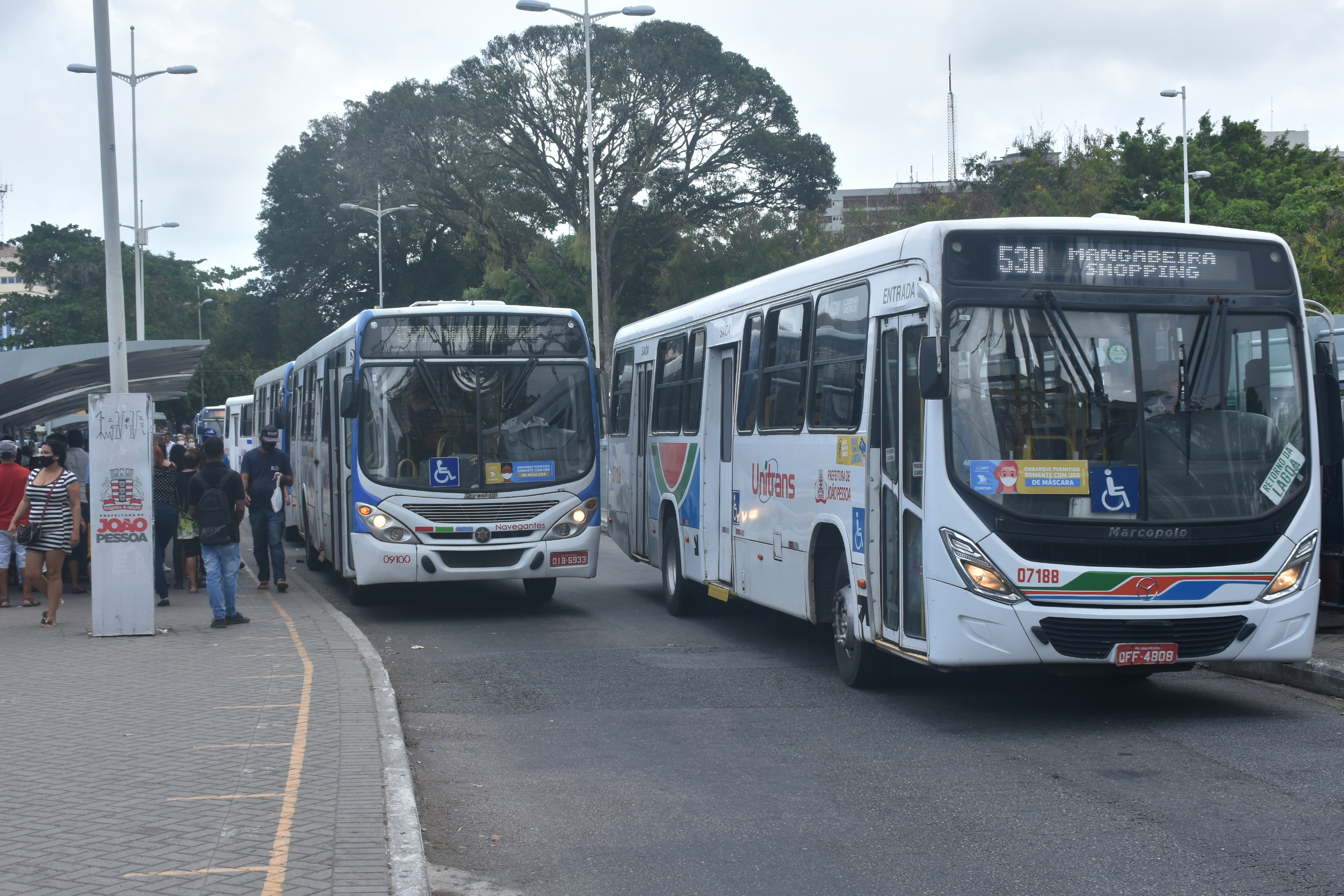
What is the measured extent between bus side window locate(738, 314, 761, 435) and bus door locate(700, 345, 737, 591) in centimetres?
29

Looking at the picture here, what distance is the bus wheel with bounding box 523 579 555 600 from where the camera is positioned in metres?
Result: 15.2

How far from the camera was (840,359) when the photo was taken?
9.56m

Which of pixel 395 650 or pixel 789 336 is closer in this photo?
pixel 789 336

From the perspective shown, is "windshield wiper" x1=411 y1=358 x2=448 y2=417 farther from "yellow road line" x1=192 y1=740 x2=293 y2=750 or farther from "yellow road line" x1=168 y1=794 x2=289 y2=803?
"yellow road line" x1=168 y1=794 x2=289 y2=803

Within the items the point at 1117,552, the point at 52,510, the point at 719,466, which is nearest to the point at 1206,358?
the point at 1117,552

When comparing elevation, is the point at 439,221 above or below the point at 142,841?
above

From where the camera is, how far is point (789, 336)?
10.7m

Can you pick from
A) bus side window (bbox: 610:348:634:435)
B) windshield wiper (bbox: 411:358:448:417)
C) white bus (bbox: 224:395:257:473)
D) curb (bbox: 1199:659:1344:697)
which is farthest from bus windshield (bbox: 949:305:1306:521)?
white bus (bbox: 224:395:257:473)

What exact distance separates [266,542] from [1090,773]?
1166cm

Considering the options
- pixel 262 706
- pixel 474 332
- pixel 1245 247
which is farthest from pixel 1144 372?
pixel 474 332

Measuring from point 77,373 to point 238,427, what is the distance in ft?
80.5

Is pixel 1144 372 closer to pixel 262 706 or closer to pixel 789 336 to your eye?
pixel 789 336

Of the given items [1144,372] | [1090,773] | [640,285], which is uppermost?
[640,285]

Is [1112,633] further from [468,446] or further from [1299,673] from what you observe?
[468,446]
